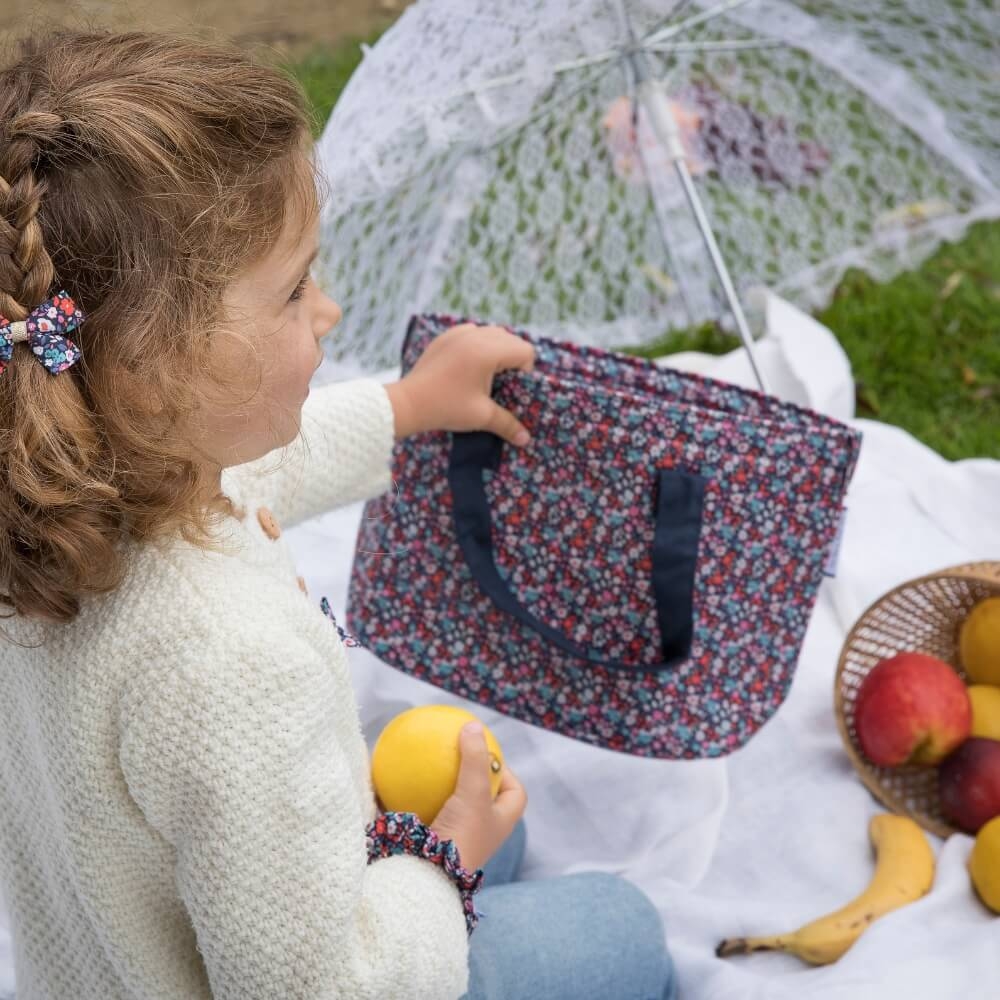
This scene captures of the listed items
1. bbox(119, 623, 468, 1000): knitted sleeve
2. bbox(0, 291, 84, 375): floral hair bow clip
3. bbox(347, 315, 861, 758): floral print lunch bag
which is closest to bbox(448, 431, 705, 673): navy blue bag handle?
bbox(347, 315, 861, 758): floral print lunch bag

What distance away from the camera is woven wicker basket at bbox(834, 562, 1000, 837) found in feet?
5.76

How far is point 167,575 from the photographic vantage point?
959 mm

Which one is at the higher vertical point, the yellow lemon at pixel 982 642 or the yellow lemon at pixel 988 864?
the yellow lemon at pixel 982 642

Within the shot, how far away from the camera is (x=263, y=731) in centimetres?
93

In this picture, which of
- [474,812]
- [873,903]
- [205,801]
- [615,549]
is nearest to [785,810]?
[873,903]

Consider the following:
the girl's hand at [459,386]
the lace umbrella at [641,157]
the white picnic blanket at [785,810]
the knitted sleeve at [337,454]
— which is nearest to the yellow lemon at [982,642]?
the white picnic blanket at [785,810]

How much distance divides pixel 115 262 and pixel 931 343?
2306 millimetres

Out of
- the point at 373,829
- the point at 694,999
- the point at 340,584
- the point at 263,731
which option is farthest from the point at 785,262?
the point at 263,731

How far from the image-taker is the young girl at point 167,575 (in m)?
0.86

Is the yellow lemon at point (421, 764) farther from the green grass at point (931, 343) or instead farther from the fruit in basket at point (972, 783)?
the green grass at point (931, 343)

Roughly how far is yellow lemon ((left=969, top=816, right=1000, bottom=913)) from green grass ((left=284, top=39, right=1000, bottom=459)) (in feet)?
3.71

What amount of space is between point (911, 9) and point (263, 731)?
1.74 m

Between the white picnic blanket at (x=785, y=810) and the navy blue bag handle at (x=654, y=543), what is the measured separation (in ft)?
1.18

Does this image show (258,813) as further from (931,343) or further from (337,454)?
(931,343)
